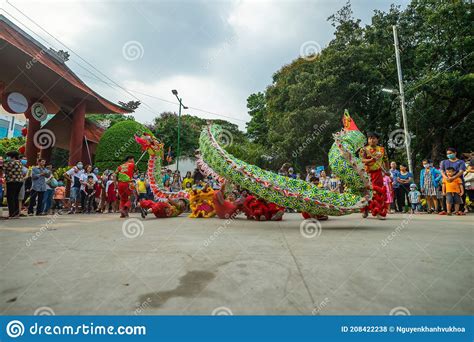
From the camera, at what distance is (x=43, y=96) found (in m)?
13.2

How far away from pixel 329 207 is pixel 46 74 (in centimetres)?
1282

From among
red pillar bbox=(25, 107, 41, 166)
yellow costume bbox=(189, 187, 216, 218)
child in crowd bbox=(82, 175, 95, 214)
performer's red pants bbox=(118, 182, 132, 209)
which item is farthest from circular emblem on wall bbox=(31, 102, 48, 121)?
yellow costume bbox=(189, 187, 216, 218)

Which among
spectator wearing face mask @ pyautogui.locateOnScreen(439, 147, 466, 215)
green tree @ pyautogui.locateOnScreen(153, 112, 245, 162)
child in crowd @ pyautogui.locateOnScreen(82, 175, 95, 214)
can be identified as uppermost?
green tree @ pyautogui.locateOnScreen(153, 112, 245, 162)

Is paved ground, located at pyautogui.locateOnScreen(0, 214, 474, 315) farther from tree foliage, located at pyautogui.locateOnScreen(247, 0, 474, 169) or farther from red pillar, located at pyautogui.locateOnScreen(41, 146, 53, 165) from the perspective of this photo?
red pillar, located at pyautogui.locateOnScreen(41, 146, 53, 165)

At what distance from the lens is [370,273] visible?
2.24 metres

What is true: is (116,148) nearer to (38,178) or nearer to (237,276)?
(38,178)

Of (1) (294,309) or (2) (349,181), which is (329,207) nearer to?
(2) (349,181)

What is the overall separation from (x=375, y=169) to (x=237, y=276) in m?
3.68

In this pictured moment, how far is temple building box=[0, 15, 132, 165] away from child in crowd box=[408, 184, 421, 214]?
13.5m

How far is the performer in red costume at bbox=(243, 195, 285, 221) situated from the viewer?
6.02m

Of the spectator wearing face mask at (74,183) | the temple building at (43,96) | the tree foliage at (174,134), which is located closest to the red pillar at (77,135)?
the temple building at (43,96)

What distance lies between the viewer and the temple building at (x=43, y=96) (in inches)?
409

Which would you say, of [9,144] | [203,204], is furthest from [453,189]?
[9,144]

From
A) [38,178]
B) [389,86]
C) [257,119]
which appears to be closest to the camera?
[38,178]
